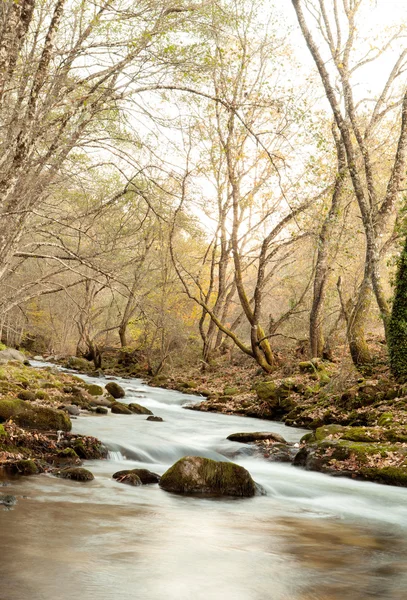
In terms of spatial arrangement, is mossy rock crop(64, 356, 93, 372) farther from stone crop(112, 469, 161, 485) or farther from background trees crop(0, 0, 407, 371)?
stone crop(112, 469, 161, 485)

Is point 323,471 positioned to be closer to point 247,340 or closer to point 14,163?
point 14,163

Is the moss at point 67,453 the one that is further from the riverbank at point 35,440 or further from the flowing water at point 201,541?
the flowing water at point 201,541

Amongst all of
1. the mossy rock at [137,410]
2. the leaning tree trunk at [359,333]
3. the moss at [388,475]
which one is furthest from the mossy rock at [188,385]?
the moss at [388,475]

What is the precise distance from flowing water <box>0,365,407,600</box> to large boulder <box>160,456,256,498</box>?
219 mm

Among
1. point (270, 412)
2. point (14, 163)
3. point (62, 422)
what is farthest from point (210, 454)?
point (14, 163)

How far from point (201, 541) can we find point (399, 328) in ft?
32.5

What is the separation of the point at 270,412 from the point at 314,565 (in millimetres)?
11192

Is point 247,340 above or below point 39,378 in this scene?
above

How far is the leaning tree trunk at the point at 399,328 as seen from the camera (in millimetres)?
13594

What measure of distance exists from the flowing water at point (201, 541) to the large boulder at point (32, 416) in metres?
1.07

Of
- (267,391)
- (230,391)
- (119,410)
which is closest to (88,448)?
(119,410)

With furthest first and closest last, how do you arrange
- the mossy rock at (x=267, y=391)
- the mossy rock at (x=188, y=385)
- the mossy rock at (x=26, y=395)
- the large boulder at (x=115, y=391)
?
the mossy rock at (x=188, y=385)
the large boulder at (x=115, y=391)
the mossy rock at (x=267, y=391)
the mossy rock at (x=26, y=395)

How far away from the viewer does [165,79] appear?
342 inches

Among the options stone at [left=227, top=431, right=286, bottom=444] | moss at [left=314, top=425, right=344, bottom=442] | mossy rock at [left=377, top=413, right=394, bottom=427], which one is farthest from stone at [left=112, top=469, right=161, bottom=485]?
mossy rock at [left=377, top=413, right=394, bottom=427]
